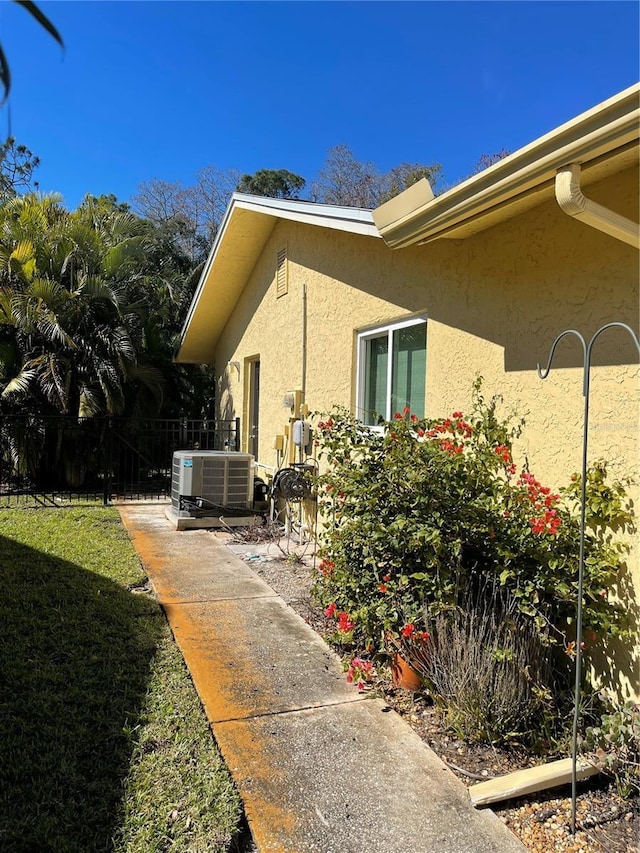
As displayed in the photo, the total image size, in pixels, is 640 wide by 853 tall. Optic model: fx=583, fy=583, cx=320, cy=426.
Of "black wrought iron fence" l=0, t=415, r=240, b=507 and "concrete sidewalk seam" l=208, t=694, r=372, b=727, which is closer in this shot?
"concrete sidewalk seam" l=208, t=694, r=372, b=727

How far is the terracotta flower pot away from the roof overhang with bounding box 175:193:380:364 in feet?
12.6

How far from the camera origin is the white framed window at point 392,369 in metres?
5.88

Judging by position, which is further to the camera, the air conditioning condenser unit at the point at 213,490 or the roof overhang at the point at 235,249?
the air conditioning condenser unit at the point at 213,490

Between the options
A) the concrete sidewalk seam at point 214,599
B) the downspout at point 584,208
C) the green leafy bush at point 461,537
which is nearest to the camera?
the downspout at point 584,208

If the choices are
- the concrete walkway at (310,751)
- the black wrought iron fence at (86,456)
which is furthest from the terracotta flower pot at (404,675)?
the black wrought iron fence at (86,456)

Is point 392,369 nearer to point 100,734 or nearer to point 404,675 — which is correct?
point 404,675

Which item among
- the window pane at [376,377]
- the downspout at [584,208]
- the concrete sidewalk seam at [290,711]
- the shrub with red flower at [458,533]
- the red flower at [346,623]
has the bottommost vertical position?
the concrete sidewalk seam at [290,711]

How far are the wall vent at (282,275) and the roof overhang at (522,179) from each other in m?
4.86

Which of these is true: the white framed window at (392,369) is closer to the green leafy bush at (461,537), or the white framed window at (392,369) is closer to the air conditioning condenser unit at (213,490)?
the green leafy bush at (461,537)

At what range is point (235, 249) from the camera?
1098cm

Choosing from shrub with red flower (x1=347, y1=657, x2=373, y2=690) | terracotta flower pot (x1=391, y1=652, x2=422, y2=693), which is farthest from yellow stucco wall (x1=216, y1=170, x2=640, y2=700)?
shrub with red flower (x1=347, y1=657, x2=373, y2=690)

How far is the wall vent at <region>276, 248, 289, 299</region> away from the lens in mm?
9641

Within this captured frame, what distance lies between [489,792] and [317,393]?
5.97 metres

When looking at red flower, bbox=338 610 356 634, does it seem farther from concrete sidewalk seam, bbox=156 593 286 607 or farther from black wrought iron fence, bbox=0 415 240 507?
black wrought iron fence, bbox=0 415 240 507
